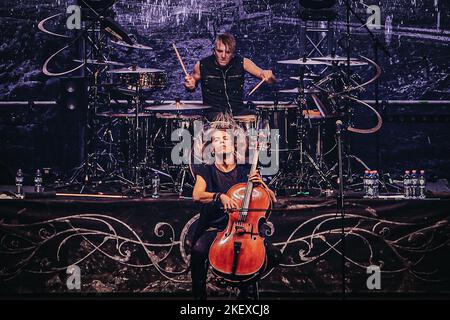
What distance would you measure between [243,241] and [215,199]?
62 centimetres

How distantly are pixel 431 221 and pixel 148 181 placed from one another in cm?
342

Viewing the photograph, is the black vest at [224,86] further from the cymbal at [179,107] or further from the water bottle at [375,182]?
the water bottle at [375,182]

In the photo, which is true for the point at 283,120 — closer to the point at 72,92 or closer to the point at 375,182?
the point at 375,182

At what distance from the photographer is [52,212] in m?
7.19

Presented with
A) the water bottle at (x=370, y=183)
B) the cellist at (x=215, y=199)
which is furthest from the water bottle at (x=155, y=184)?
the water bottle at (x=370, y=183)

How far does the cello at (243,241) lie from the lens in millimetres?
6359

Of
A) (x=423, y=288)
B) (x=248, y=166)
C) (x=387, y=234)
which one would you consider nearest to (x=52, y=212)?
(x=248, y=166)

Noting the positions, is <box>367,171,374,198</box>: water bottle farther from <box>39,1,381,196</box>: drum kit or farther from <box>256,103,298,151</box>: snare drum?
<box>256,103,298,151</box>: snare drum

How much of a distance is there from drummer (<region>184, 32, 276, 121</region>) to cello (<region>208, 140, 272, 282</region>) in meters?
1.82

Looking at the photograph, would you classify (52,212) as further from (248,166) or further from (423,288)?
(423,288)

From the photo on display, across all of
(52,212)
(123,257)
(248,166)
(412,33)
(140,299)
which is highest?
(412,33)

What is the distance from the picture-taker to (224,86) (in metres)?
8.10

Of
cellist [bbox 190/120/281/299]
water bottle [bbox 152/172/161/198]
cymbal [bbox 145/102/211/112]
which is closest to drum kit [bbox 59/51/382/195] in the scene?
cymbal [bbox 145/102/211/112]

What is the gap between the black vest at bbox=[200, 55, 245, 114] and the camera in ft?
26.5
